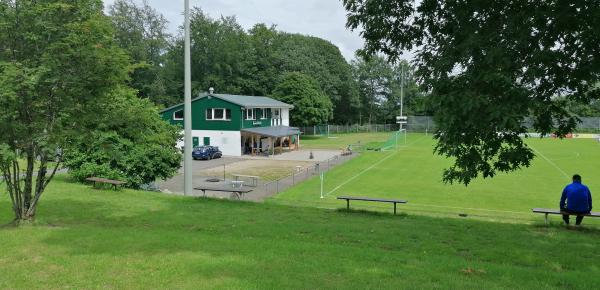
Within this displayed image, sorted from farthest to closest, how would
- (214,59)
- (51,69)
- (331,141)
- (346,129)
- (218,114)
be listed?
(346,129) → (214,59) → (331,141) → (218,114) → (51,69)

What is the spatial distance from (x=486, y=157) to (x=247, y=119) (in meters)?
45.9

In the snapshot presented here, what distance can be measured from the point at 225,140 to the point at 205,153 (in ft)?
21.0

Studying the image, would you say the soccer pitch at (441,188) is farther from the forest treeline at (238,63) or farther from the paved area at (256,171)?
the forest treeline at (238,63)

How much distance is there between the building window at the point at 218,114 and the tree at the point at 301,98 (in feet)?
79.5

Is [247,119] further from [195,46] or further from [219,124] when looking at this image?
[195,46]

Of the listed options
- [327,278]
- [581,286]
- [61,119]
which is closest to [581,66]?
[581,286]

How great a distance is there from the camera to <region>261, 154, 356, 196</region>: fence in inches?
1096

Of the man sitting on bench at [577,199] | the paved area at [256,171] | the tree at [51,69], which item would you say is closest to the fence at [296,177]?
the paved area at [256,171]

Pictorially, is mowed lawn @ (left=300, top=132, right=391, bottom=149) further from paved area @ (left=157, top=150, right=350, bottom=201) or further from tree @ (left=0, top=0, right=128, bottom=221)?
tree @ (left=0, top=0, right=128, bottom=221)

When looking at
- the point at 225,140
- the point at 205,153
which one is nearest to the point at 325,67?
the point at 225,140

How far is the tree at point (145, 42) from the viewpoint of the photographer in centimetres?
7281

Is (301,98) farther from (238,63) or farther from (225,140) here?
(225,140)

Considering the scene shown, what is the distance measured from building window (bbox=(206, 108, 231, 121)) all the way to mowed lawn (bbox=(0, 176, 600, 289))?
1430 inches

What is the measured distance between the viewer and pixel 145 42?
250ft
